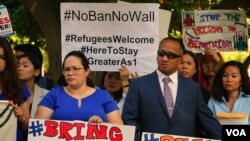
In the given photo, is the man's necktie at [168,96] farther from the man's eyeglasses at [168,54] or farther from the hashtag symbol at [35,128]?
the hashtag symbol at [35,128]

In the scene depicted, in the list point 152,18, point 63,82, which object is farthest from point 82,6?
point 63,82

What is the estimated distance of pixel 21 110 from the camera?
543 cm

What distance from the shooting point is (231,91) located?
259 inches

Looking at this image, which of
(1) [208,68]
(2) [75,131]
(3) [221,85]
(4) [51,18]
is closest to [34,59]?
(2) [75,131]

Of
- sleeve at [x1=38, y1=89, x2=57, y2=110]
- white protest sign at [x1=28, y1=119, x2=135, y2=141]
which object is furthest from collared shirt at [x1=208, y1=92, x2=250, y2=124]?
sleeve at [x1=38, y1=89, x2=57, y2=110]

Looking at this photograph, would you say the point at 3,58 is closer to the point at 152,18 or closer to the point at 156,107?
the point at 156,107

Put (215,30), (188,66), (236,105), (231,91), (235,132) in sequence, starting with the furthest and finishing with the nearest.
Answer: (215,30) < (188,66) < (231,91) < (236,105) < (235,132)

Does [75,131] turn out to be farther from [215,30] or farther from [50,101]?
[215,30]

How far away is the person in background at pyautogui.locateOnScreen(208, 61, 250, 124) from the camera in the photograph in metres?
6.42

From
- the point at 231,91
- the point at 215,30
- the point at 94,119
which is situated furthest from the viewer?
the point at 215,30

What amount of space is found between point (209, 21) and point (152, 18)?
7.59 ft

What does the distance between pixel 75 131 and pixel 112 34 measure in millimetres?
2441

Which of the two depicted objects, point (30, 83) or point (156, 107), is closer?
point (156, 107)

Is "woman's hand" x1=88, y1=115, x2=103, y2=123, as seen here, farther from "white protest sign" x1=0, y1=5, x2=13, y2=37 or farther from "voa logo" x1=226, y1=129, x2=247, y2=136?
"white protest sign" x1=0, y1=5, x2=13, y2=37
